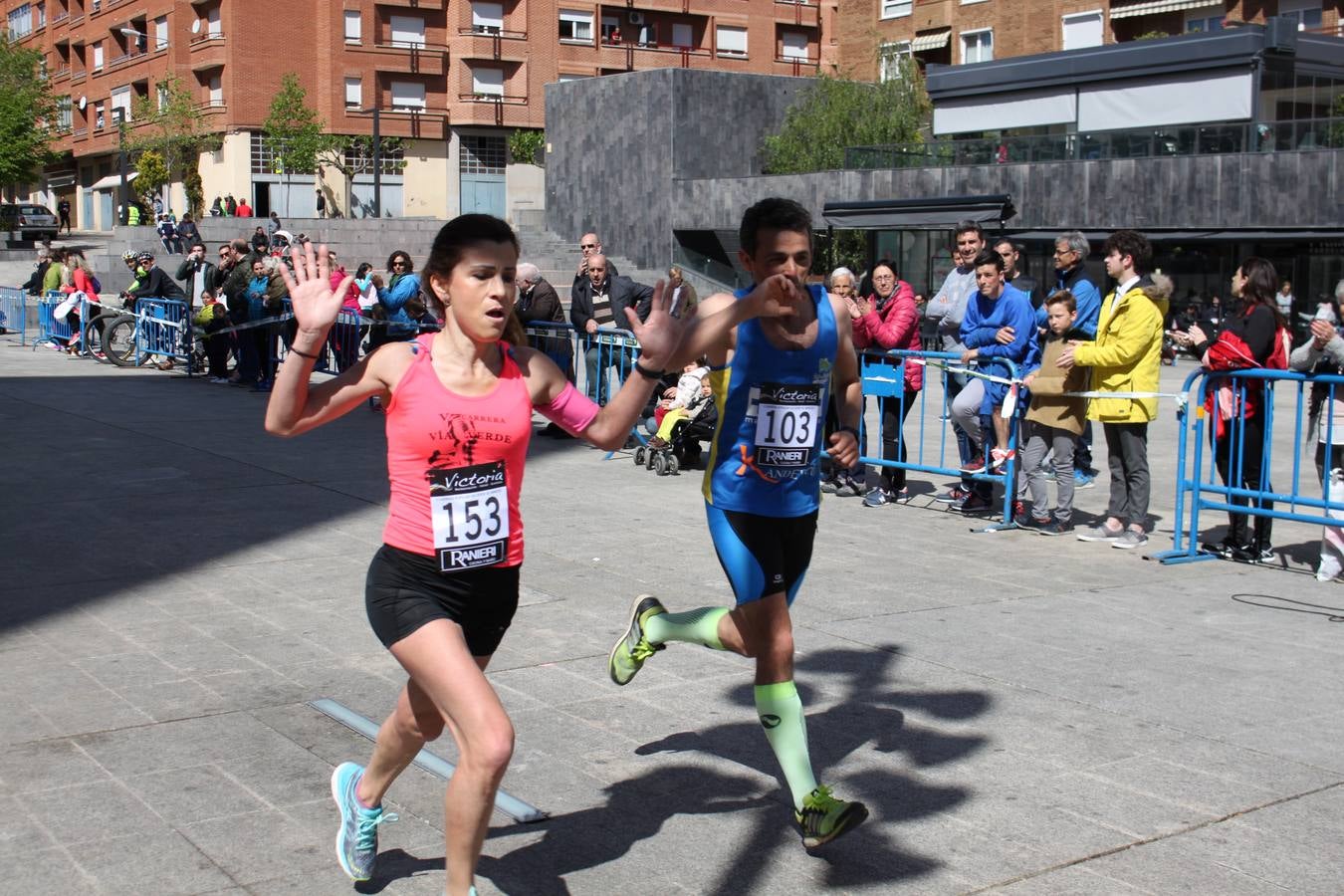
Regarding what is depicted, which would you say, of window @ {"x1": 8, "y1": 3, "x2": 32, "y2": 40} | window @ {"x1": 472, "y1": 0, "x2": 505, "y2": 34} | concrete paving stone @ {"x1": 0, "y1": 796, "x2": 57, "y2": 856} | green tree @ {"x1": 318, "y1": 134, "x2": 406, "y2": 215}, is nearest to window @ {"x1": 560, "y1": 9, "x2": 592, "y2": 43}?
window @ {"x1": 472, "y1": 0, "x2": 505, "y2": 34}

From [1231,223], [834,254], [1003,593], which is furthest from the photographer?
[834,254]

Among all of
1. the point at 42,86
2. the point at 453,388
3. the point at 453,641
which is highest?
the point at 42,86

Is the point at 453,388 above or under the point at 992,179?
under

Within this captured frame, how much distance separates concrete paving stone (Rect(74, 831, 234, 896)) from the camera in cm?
403

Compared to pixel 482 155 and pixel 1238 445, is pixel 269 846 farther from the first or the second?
pixel 482 155

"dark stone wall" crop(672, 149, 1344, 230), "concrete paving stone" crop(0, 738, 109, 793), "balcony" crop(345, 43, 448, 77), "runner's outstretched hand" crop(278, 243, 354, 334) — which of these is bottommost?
"concrete paving stone" crop(0, 738, 109, 793)

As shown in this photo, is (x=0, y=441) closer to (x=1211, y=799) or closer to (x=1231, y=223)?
(x=1211, y=799)

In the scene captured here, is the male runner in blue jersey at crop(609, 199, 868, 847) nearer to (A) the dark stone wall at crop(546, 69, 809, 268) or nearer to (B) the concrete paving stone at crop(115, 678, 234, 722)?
(B) the concrete paving stone at crop(115, 678, 234, 722)

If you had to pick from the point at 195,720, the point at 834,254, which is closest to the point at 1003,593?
A: the point at 195,720

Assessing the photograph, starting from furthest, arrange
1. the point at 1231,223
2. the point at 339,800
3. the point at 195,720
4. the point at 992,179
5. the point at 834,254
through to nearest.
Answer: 1. the point at 834,254
2. the point at 992,179
3. the point at 1231,223
4. the point at 195,720
5. the point at 339,800

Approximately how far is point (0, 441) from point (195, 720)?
8.97 metres

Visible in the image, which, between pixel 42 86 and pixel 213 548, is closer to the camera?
pixel 213 548

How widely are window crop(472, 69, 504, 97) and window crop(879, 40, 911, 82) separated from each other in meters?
22.1

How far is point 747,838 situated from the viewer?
4520 mm
